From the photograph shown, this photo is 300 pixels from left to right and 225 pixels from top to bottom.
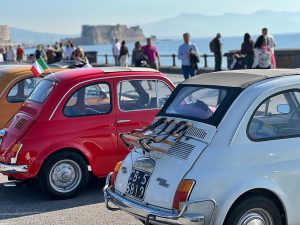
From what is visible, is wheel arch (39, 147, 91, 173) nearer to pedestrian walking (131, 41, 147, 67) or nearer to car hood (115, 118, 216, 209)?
car hood (115, 118, 216, 209)

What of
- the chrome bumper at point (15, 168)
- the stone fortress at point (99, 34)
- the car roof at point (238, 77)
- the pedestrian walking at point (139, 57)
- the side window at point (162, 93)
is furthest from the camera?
the stone fortress at point (99, 34)

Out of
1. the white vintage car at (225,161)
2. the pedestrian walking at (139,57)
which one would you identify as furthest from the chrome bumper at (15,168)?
the pedestrian walking at (139,57)

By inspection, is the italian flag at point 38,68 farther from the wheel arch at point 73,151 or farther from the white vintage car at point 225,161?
the white vintage car at point 225,161

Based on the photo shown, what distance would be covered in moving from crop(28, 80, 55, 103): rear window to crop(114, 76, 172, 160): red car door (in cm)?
93

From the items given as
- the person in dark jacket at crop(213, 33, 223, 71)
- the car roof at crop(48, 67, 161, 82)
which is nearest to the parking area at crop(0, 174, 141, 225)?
the car roof at crop(48, 67, 161, 82)

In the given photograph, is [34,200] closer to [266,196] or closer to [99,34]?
[266,196]

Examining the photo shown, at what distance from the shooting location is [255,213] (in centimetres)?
485

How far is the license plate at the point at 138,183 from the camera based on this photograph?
5.12 m

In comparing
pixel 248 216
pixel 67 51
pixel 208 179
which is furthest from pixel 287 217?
pixel 67 51

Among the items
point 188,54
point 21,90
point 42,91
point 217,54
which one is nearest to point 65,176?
point 42,91

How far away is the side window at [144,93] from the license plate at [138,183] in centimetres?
269

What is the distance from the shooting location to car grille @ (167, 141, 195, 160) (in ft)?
16.1

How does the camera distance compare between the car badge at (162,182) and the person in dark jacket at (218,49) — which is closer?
the car badge at (162,182)

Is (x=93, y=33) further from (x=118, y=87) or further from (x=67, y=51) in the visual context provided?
(x=118, y=87)
